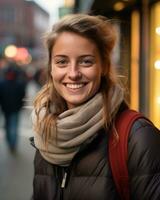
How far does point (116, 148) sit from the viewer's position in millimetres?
1998

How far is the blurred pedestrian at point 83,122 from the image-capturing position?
2.02 m

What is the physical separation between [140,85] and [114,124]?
3953 mm

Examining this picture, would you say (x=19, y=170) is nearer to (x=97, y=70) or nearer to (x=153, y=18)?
(x=153, y=18)

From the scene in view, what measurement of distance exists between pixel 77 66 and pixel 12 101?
7181 mm

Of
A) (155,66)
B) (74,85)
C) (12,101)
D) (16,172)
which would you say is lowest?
(16,172)

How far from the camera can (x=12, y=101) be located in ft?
30.3

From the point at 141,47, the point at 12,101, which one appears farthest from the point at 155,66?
the point at 12,101

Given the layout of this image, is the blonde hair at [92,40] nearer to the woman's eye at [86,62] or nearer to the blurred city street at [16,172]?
the woman's eye at [86,62]

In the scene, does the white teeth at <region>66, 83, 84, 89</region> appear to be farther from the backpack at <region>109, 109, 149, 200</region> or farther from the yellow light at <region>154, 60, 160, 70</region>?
the yellow light at <region>154, 60, 160, 70</region>

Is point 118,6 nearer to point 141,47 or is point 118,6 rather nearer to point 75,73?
point 141,47

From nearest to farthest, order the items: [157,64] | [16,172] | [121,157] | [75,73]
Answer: [121,157] → [75,73] → [157,64] → [16,172]

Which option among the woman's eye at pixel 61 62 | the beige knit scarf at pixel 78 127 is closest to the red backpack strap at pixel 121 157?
the beige knit scarf at pixel 78 127

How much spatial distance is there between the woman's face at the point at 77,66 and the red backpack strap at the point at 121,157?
0.22m

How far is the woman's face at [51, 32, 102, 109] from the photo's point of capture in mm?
2143
